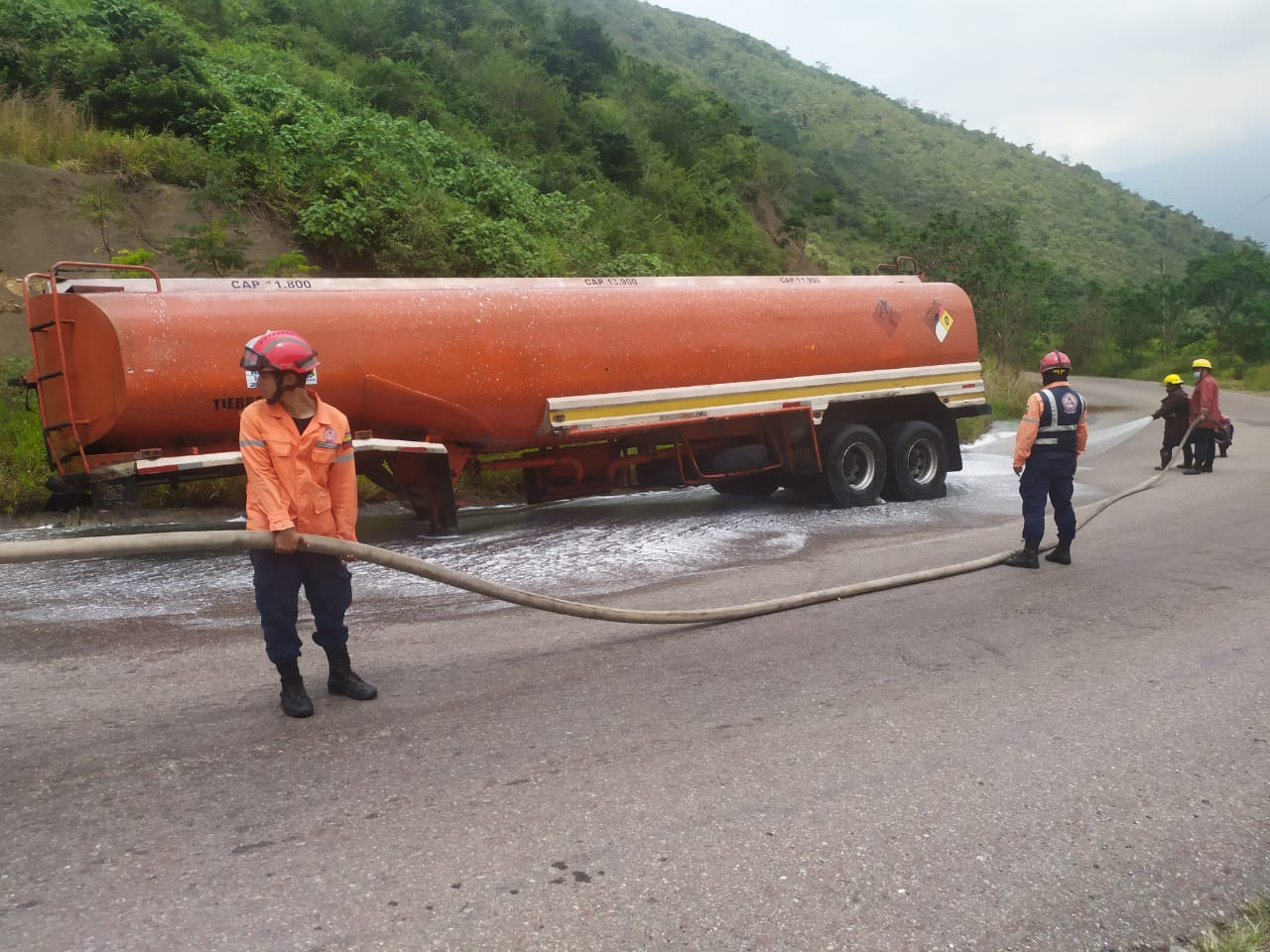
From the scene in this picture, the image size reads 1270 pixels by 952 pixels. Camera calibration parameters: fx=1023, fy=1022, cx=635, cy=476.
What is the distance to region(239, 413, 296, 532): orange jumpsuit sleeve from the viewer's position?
14.3 ft

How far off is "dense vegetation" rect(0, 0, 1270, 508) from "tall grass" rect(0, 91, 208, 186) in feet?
0.14

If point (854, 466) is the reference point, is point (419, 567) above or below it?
above

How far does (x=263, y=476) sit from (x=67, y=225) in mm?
13835

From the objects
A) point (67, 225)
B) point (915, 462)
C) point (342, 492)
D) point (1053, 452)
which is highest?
point (67, 225)

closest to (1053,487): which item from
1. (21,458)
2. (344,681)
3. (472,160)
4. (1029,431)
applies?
(1029,431)

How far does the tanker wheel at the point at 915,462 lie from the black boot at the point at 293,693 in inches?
371

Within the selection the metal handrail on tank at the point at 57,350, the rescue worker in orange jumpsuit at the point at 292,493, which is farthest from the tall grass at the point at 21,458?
the rescue worker in orange jumpsuit at the point at 292,493

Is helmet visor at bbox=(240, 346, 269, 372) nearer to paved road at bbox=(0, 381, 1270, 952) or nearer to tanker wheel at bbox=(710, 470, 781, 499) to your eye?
paved road at bbox=(0, 381, 1270, 952)

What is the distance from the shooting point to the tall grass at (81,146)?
55.1 ft

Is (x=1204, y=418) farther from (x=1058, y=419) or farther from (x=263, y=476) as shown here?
(x=263, y=476)

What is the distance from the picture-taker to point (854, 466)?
12.6m

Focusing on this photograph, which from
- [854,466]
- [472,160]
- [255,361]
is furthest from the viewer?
[472,160]

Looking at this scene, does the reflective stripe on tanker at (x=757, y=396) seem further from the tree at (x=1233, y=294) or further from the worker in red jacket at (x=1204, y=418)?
the tree at (x=1233, y=294)

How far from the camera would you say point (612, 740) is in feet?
14.1
